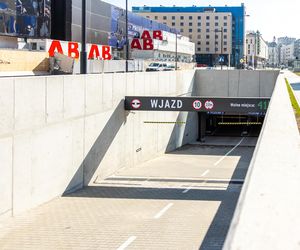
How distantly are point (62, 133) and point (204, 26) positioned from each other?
147m

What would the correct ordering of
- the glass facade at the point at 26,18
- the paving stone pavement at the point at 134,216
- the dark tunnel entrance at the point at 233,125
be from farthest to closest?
the dark tunnel entrance at the point at 233,125
the glass facade at the point at 26,18
the paving stone pavement at the point at 134,216

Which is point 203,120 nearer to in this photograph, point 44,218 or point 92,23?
point 92,23

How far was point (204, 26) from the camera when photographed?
161 m

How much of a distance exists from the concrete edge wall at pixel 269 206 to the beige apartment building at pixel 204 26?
15262 centimetres

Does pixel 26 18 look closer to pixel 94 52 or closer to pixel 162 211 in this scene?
pixel 94 52

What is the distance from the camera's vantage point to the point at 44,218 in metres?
14.7

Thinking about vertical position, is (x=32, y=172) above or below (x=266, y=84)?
below

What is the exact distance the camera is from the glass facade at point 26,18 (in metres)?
37.0

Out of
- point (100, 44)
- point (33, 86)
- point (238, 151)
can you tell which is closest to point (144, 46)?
point (100, 44)

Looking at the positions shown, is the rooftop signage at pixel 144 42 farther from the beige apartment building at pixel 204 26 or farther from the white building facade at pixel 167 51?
the beige apartment building at pixel 204 26

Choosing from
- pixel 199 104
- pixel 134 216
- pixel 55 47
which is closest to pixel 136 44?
pixel 55 47

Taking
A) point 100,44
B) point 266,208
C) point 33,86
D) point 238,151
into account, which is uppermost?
point 100,44

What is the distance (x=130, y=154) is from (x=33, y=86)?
41.2 ft

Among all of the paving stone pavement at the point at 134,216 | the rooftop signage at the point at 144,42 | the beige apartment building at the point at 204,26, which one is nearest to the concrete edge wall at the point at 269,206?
the paving stone pavement at the point at 134,216
